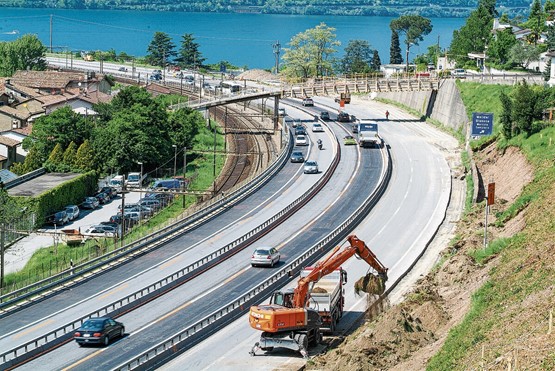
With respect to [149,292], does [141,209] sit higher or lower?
higher

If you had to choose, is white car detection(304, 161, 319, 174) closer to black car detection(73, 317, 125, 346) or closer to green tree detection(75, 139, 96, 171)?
green tree detection(75, 139, 96, 171)

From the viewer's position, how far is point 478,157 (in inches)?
3979

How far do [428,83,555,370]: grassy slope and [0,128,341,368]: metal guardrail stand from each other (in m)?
17.1

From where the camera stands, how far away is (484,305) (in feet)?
161

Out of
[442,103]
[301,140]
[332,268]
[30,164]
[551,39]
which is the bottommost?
[332,268]

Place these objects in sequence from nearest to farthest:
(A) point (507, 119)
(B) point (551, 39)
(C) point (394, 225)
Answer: (C) point (394, 225)
(A) point (507, 119)
(B) point (551, 39)

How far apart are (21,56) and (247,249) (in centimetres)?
12875

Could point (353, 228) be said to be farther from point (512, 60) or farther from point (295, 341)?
point (512, 60)

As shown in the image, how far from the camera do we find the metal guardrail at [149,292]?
52.6 meters

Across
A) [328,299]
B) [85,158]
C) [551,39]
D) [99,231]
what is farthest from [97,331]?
[551,39]

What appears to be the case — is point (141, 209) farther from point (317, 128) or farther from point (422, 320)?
point (422, 320)

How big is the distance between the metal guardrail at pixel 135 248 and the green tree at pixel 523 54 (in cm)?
5558

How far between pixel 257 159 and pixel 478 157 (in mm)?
27891

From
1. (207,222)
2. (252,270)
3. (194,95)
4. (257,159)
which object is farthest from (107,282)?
(194,95)
